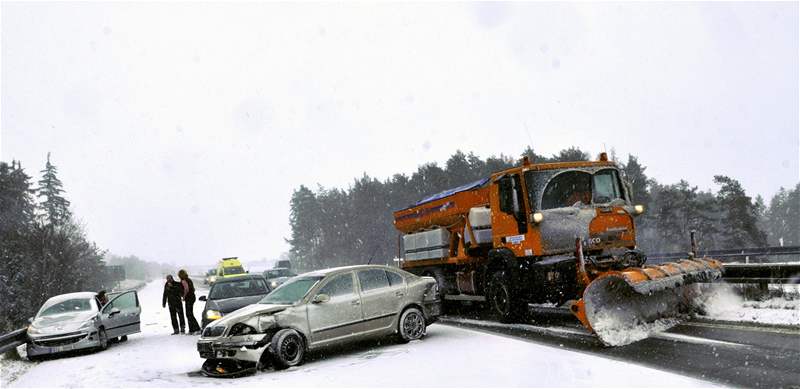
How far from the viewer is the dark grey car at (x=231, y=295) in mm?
13195

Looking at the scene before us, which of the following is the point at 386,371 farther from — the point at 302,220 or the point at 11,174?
the point at 302,220

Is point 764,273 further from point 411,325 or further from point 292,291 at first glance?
point 292,291

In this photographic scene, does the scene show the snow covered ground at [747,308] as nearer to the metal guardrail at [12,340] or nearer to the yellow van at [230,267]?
the metal guardrail at [12,340]

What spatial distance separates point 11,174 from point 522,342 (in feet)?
215

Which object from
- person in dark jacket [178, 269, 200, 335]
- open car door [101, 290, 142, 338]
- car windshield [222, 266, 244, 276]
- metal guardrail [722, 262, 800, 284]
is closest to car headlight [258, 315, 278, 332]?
open car door [101, 290, 142, 338]

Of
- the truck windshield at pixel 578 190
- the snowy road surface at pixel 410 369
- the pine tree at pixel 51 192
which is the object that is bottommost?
the snowy road surface at pixel 410 369

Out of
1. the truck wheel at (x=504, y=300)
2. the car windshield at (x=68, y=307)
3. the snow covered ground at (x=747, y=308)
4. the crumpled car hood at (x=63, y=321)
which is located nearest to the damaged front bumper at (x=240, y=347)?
the truck wheel at (x=504, y=300)

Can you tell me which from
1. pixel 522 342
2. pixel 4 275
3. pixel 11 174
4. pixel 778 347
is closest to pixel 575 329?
pixel 522 342

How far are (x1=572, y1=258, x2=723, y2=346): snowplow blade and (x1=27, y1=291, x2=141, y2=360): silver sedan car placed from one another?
10.4 m

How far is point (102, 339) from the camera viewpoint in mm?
13086

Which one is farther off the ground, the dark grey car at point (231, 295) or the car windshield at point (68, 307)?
the car windshield at point (68, 307)

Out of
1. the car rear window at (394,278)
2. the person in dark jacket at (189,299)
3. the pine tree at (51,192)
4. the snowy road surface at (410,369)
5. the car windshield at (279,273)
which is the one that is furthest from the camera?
the pine tree at (51,192)

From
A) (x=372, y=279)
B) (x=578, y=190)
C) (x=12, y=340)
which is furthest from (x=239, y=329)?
(x=12, y=340)

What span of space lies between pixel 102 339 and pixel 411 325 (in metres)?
7.55
